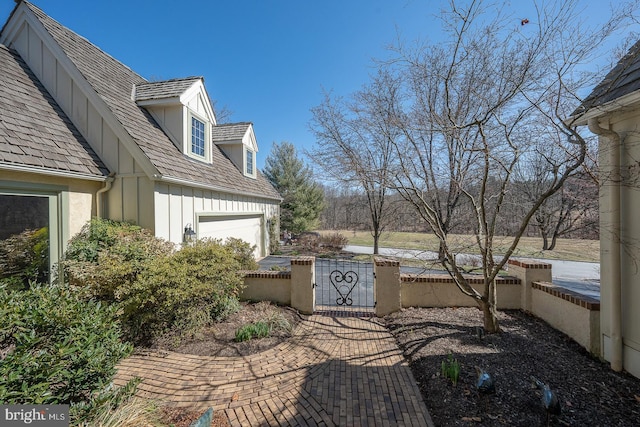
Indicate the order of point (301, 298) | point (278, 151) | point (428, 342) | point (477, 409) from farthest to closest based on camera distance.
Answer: point (278, 151) → point (301, 298) → point (428, 342) → point (477, 409)

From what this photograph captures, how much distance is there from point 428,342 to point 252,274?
4456 millimetres

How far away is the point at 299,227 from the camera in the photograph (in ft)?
74.3

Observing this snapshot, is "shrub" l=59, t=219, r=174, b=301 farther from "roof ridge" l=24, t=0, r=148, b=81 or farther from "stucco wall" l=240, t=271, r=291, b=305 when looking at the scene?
"roof ridge" l=24, t=0, r=148, b=81

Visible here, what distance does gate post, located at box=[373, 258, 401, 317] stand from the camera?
621cm

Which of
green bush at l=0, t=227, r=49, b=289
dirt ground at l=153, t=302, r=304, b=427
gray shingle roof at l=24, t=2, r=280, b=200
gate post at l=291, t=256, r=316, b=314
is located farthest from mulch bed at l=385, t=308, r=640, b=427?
green bush at l=0, t=227, r=49, b=289

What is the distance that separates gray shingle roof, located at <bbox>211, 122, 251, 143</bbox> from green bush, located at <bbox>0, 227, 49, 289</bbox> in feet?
28.0

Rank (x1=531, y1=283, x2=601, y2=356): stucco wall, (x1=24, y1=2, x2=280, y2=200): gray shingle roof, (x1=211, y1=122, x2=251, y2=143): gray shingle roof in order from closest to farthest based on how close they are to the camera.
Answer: (x1=531, y1=283, x2=601, y2=356): stucco wall, (x1=24, y1=2, x2=280, y2=200): gray shingle roof, (x1=211, y1=122, x2=251, y2=143): gray shingle roof

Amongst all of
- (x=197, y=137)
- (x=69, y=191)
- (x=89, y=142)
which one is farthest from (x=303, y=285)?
(x=89, y=142)

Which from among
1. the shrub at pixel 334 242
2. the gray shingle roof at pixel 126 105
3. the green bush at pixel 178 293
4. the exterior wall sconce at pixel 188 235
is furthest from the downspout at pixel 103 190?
the shrub at pixel 334 242

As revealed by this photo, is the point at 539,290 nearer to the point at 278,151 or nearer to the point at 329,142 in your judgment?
the point at 329,142

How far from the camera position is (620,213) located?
13.0ft

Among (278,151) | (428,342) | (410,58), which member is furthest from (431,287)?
(278,151)

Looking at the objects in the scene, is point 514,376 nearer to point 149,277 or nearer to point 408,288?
point 408,288

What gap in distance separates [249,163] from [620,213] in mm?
13273
